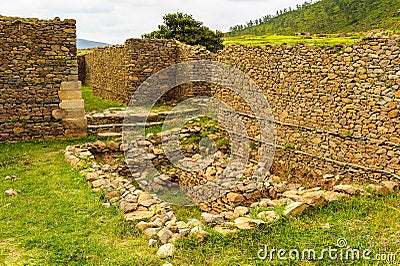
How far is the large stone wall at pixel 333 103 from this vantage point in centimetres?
878

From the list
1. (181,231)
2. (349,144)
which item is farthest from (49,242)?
(349,144)

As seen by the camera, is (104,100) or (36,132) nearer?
(36,132)

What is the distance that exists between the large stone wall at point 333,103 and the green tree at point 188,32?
8.07m

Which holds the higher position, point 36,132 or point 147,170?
point 36,132

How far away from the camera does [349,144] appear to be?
9.67 metres

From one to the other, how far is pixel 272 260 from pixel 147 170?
23.6 feet

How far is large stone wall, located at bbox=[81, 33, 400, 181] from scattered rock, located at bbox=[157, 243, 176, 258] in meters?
5.48

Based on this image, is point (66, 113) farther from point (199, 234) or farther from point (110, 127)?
point (199, 234)

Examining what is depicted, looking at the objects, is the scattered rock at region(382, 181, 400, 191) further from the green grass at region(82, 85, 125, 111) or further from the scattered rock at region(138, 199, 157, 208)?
the green grass at region(82, 85, 125, 111)

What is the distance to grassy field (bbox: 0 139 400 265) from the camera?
5535 millimetres

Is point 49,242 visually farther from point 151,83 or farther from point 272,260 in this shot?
point 151,83

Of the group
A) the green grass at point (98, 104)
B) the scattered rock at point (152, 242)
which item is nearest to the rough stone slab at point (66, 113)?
the green grass at point (98, 104)
